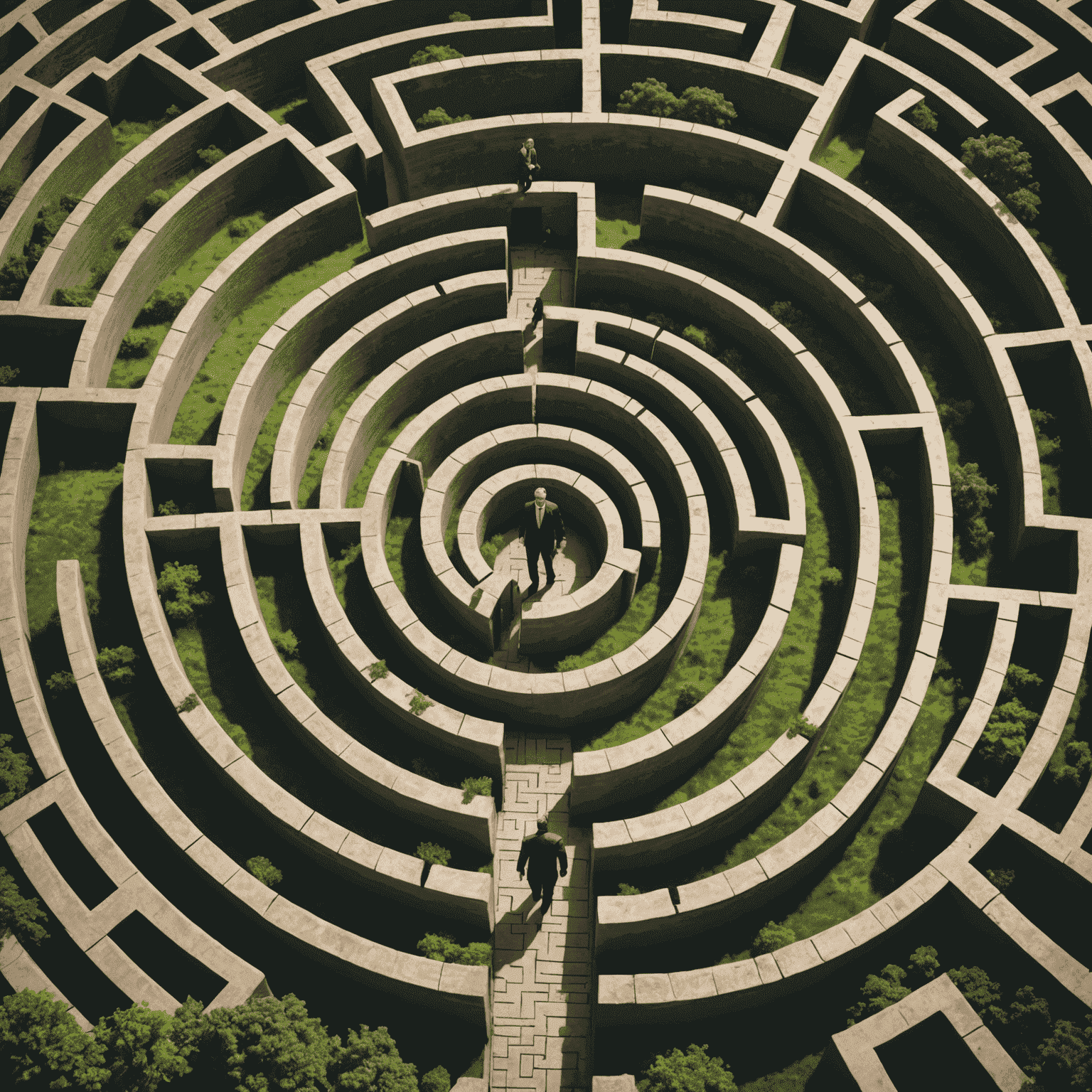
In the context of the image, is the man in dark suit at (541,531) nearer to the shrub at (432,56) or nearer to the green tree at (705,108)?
the green tree at (705,108)

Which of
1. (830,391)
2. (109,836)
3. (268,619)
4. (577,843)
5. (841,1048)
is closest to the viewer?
(841,1048)

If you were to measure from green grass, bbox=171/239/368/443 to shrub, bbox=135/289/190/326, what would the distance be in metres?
1.35

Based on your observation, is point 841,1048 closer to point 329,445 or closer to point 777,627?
point 777,627

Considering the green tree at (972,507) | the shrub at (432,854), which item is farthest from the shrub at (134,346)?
the green tree at (972,507)

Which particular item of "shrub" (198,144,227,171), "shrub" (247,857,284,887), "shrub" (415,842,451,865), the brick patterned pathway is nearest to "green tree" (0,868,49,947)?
"shrub" (247,857,284,887)

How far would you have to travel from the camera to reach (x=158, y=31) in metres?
34.6

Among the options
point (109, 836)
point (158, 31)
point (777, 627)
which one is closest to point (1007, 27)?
point (777, 627)

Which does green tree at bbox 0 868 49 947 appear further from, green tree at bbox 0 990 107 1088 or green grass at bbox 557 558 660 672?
green grass at bbox 557 558 660 672

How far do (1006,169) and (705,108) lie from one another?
10.2 metres

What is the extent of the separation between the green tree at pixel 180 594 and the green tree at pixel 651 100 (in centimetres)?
2212

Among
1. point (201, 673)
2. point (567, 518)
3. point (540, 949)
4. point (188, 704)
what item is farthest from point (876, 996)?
point (201, 673)

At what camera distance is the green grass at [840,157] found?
33.9 metres

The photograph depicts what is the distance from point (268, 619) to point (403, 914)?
889 cm

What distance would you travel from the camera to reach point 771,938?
21625 millimetres
